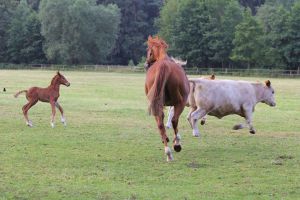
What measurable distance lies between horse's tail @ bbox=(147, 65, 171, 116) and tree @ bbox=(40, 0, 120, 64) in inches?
3526

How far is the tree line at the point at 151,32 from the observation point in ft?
283

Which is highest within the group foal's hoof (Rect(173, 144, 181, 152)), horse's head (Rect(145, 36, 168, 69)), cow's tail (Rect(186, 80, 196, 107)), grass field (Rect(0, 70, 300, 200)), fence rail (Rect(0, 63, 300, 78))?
horse's head (Rect(145, 36, 168, 69))

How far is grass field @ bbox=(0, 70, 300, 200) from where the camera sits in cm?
889

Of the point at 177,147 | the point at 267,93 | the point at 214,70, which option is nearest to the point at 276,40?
the point at 214,70

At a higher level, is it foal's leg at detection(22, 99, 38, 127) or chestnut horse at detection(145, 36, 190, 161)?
chestnut horse at detection(145, 36, 190, 161)

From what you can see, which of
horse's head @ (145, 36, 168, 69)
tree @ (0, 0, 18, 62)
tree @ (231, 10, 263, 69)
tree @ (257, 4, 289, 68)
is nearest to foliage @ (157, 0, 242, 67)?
tree @ (231, 10, 263, 69)

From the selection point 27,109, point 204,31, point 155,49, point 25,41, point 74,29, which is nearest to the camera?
point 155,49

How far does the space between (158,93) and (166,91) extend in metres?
0.52

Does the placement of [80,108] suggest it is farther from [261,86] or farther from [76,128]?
[261,86]

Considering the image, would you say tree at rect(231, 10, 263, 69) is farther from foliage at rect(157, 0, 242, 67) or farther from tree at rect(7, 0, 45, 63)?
tree at rect(7, 0, 45, 63)

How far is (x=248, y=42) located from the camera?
86.4m

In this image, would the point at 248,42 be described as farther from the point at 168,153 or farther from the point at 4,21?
the point at 168,153

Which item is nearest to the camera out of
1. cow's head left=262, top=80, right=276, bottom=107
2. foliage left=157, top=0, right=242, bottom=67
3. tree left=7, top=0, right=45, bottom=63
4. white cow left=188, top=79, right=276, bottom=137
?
white cow left=188, top=79, right=276, bottom=137

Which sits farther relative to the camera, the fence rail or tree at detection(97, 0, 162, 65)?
tree at detection(97, 0, 162, 65)
